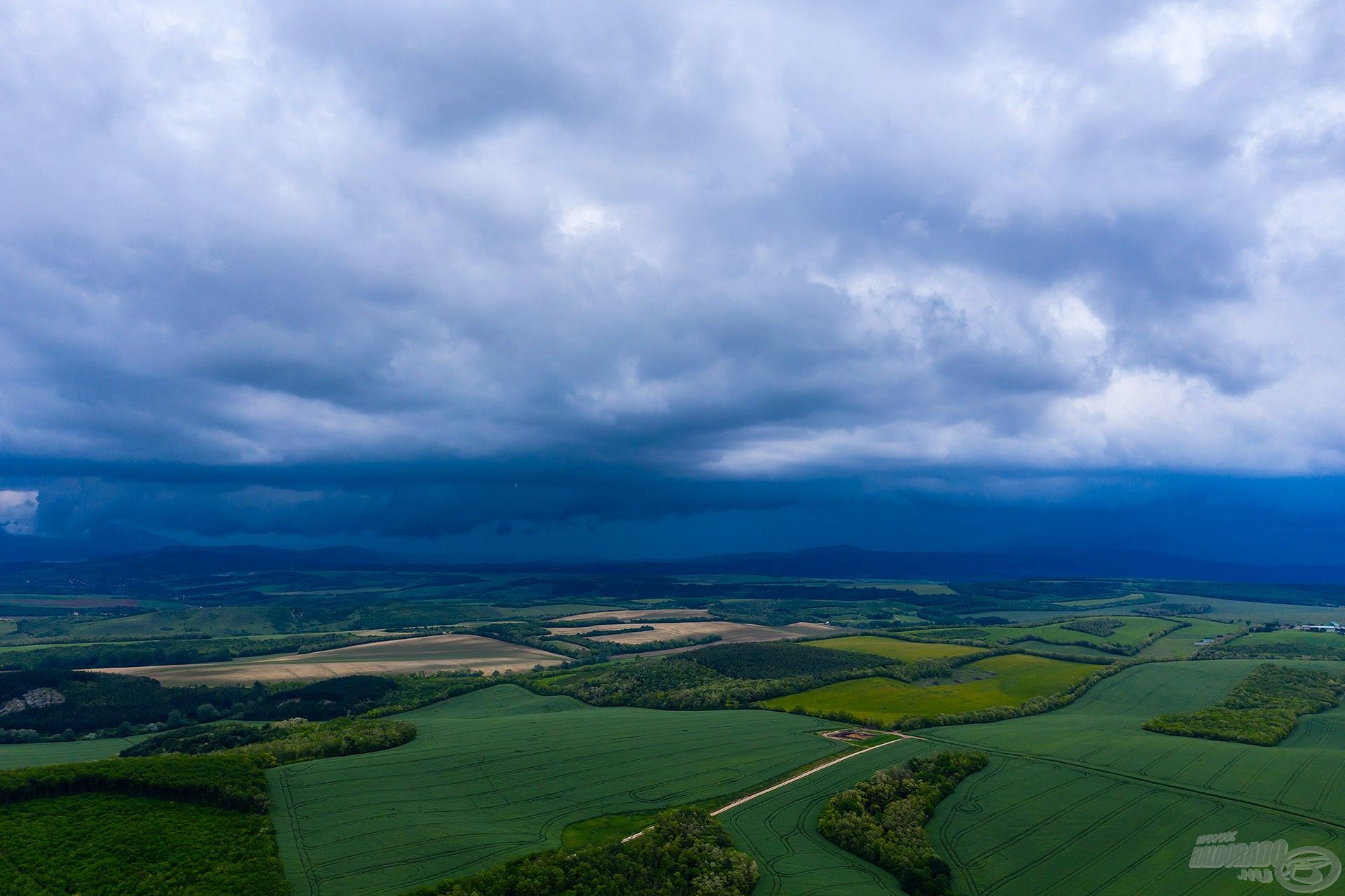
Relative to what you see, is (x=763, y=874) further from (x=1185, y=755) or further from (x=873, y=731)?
(x=1185, y=755)

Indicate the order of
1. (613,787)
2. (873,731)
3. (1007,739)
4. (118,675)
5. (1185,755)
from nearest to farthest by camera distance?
(613,787) < (1185,755) < (1007,739) < (873,731) < (118,675)

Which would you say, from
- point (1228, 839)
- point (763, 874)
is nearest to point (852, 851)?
point (763, 874)

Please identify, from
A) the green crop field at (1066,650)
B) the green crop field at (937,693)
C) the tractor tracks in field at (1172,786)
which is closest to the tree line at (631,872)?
the tractor tracks in field at (1172,786)

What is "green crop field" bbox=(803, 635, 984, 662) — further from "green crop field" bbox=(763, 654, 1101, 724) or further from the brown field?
the brown field

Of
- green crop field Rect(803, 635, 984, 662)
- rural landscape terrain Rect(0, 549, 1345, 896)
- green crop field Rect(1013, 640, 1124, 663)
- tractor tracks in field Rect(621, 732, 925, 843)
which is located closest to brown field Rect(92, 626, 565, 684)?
rural landscape terrain Rect(0, 549, 1345, 896)

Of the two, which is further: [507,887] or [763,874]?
[763,874]

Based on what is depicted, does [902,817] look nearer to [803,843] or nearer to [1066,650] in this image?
[803,843]
